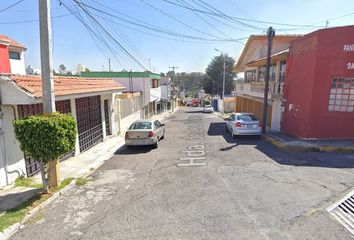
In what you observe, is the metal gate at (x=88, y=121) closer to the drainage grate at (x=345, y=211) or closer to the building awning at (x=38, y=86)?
the building awning at (x=38, y=86)

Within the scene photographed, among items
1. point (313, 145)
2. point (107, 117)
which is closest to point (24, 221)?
point (107, 117)

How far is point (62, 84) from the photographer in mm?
9250

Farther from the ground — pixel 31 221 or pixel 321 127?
pixel 321 127

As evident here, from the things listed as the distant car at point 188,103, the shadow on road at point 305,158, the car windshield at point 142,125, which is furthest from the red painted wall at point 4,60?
the distant car at point 188,103

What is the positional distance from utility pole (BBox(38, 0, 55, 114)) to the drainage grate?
7.05m

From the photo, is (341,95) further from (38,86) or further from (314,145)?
(38,86)

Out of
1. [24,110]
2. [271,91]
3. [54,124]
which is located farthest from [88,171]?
[271,91]

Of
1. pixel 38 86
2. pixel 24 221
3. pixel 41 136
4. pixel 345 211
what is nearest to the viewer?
pixel 24 221

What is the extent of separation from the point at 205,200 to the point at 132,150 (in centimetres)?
662

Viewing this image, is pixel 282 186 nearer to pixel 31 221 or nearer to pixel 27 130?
pixel 31 221

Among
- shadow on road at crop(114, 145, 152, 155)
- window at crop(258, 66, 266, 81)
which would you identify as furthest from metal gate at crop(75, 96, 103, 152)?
window at crop(258, 66, 266, 81)

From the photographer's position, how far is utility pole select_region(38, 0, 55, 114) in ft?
20.3

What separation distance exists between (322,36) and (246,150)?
643cm

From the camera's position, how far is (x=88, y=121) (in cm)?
1227
